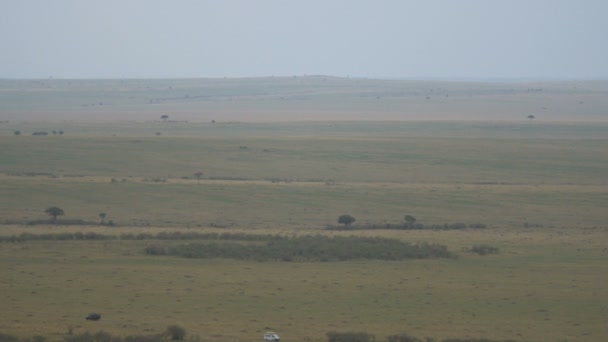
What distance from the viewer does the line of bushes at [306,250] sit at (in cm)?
2914

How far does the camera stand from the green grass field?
69.9 feet

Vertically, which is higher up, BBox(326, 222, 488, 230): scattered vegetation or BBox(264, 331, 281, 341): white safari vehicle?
BBox(326, 222, 488, 230): scattered vegetation

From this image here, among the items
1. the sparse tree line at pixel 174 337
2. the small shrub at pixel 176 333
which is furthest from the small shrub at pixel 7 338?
the small shrub at pixel 176 333

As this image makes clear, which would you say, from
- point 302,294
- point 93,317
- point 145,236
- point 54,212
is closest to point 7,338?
point 93,317

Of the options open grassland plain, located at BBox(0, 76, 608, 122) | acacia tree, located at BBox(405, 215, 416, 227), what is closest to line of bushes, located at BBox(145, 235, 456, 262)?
acacia tree, located at BBox(405, 215, 416, 227)

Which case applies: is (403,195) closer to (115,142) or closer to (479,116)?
(115,142)

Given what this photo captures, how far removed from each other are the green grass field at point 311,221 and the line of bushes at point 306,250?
0.65 m

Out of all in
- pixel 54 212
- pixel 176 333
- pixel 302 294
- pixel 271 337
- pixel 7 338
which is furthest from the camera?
pixel 54 212

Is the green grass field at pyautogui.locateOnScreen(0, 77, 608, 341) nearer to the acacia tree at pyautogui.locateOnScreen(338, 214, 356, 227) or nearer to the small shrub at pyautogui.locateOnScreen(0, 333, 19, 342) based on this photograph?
the small shrub at pyautogui.locateOnScreen(0, 333, 19, 342)

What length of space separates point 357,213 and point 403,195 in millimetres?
4693

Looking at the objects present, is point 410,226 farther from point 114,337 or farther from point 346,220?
point 114,337

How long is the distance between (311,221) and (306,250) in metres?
8.59

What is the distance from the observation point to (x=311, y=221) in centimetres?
3838

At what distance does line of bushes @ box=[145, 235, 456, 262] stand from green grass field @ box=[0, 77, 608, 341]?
65 centimetres
